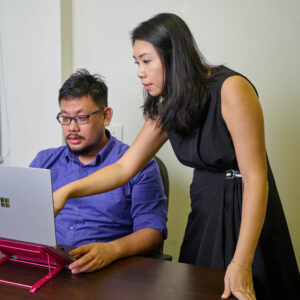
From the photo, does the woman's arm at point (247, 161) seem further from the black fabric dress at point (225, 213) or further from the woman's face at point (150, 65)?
the woman's face at point (150, 65)

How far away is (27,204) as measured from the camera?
2.85 ft

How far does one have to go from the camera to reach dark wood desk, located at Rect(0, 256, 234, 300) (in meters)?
0.85

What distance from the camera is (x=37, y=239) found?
89 centimetres

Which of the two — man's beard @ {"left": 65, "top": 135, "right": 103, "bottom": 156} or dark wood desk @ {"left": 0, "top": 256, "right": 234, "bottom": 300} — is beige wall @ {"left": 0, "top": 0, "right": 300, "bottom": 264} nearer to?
man's beard @ {"left": 65, "top": 135, "right": 103, "bottom": 156}

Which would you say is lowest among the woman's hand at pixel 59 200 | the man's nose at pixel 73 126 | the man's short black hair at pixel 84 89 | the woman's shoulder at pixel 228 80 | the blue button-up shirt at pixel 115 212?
the blue button-up shirt at pixel 115 212

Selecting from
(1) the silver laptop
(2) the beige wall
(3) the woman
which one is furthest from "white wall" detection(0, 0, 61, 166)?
(1) the silver laptop

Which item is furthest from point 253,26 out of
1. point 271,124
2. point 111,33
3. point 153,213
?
point 153,213

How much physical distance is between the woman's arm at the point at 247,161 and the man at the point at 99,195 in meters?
0.43

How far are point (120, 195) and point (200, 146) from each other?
1.62ft

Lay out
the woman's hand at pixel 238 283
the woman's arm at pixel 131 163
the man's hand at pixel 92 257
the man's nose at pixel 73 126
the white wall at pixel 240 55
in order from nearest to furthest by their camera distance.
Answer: the woman's hand at pixel 238 283 → the man's hand at pixel 92 257 → the woman's arm at pixel 131 163 → the man's nose at pixel 73 126 → the white wall at pixel 240 55

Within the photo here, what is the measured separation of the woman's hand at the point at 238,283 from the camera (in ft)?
2.78

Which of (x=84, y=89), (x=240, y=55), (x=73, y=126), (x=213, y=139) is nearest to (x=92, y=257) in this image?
(x=213, y=139)

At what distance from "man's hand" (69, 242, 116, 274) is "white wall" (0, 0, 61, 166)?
45.5 inches

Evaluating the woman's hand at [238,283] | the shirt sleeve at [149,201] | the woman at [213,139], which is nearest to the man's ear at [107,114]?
the shirt sleeve at [149,201]
